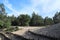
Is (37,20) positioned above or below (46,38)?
above

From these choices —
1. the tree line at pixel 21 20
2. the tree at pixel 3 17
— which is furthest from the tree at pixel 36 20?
the tree at pixel 3 17

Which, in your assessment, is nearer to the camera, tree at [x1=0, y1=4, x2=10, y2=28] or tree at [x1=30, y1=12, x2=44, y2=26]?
tree at [x1=0, y1=4, x2=10, y2=28]

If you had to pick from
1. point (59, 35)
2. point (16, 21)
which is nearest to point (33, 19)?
point (16, 21)

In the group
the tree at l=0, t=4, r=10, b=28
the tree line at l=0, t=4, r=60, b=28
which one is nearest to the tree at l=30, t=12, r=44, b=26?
the tree line at l=0, t=4, r=60, b=28

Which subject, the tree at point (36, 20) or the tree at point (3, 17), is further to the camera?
the tree at point (36, 20)

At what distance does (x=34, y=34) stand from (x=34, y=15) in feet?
129

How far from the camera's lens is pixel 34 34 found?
1628 centimetres

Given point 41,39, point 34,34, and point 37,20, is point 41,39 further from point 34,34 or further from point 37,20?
point 37,20

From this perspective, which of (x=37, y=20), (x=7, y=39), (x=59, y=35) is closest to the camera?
(x=59, y=35)

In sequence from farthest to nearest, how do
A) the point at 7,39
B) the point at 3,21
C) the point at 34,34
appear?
the point at 3,21
the point at 7,39
the point at 34,34

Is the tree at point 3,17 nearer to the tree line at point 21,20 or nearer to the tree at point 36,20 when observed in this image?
the tree line at point 21,20

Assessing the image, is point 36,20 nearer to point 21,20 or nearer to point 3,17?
point 21,20

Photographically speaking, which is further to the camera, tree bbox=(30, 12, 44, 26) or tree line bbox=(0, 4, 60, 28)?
tree bbox=(30, 12, 44, 26)

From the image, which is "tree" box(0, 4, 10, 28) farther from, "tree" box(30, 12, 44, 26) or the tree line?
"tree" box(30, 12, 44, 26)
